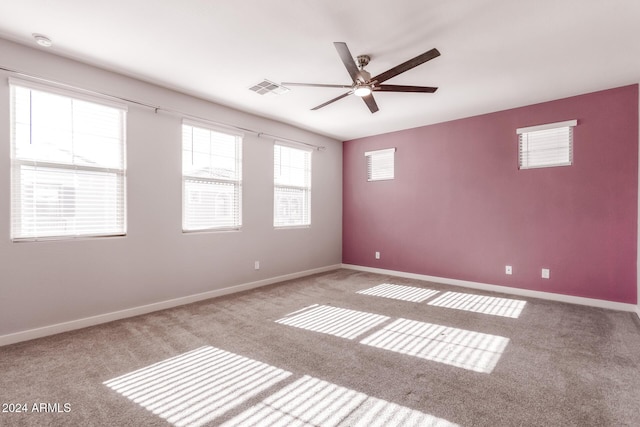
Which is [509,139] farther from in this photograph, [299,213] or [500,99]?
[299,213]

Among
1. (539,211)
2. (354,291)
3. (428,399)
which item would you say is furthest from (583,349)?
(354,291)

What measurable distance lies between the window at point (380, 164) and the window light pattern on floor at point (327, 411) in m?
4.38

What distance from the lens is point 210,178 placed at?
418 cm

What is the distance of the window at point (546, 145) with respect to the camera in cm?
404

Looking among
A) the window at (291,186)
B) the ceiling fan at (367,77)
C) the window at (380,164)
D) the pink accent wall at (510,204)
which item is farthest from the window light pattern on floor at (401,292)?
the ceiling fan at (367,77)

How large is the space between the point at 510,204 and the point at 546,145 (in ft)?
2.99

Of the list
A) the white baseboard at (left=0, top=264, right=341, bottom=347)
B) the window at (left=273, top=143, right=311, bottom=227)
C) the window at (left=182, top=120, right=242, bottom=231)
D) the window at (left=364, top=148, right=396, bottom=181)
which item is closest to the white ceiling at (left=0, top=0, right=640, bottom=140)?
the window at (left=182, top=120, right=242, bottom=231)

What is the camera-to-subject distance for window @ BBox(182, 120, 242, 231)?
3.96 meters

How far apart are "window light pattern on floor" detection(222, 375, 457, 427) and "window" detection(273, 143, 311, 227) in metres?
3.37

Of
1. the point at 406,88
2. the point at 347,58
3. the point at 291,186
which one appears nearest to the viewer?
the point at 347,58

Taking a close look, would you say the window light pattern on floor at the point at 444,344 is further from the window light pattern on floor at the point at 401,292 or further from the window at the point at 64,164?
the window at the point at 64,164

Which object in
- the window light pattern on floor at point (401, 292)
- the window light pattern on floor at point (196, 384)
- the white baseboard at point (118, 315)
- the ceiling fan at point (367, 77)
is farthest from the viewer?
the window light pattern on floor at point (401, 292)

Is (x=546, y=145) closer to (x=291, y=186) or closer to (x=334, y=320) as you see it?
(x=334, y=320)

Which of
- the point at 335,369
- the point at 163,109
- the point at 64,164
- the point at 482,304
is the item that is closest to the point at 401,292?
the point at 482,304
